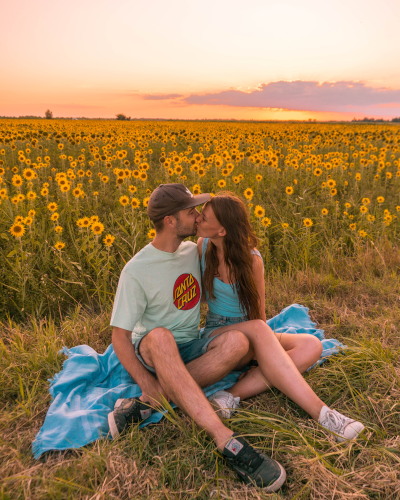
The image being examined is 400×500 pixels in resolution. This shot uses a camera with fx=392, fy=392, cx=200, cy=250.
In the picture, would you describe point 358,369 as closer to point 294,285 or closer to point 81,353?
point 294,285

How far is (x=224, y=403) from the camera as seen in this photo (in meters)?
2.60

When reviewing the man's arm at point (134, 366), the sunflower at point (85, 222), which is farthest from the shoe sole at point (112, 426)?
the sunflower at point (85, 222)

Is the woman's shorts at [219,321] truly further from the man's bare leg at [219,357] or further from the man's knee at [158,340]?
the man's knee at [158,340]

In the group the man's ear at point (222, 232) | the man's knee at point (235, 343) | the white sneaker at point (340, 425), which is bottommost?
the white sneaker at point (340, 425)

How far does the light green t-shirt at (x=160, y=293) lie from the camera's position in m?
2.60

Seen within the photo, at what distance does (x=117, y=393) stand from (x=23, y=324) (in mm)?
1604

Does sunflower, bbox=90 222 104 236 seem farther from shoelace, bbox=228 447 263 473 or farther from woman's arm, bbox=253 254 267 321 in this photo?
shoelace, bbox=228 447 263 473

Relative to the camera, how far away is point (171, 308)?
2.77 meters

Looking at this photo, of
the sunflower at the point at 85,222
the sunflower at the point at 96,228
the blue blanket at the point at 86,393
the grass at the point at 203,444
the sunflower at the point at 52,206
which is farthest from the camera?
the sunflower at the point at 52,206

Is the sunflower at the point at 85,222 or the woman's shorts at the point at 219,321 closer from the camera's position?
the woman's shorts at the point at 219,321

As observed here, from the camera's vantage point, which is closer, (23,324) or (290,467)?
(290,467)

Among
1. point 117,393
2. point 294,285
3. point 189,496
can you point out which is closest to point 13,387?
point 117,393

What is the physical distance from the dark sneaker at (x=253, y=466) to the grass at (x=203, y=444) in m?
0.05

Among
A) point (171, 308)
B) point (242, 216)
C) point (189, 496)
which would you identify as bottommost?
point (189, 496)
